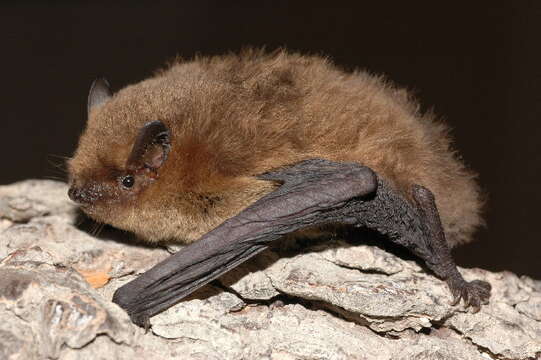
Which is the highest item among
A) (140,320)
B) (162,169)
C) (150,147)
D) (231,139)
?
(231,139)

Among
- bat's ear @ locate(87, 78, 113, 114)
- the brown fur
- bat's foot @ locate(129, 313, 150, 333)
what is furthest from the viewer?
bat's ear @ locate(87, 78, 113, 114)

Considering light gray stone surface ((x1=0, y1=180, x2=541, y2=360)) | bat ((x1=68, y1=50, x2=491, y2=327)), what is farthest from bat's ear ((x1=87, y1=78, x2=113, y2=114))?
light gray stone surface ((x1=0, y1=180, x2=541, y2=360))

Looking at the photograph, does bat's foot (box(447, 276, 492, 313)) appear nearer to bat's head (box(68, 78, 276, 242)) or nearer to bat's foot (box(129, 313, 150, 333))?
bat's head (box(68, 78, 276, 242))

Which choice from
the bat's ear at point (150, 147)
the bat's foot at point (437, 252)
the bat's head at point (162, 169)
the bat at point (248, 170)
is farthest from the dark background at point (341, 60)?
the bat's ear at point (150, 147)

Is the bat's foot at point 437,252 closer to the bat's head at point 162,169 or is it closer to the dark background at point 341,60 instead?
the bat's head at point 162,169

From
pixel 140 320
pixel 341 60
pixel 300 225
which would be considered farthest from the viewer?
pixel 341 60

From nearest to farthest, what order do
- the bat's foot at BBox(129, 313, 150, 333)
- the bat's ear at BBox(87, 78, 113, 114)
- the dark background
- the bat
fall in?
the bat's foot at BBox(129, 313, 150, 333) < the bat < the bat's ear at BBox(87, 78, 113, 114) < the dark background

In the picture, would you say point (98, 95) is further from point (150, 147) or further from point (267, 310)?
point (267, 310)

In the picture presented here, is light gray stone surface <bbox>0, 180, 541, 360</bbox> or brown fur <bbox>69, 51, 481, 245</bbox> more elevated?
brown fur <bbox>69, 51, 481, 245</bbox>

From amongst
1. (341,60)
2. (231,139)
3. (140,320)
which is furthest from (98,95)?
(341,60)
